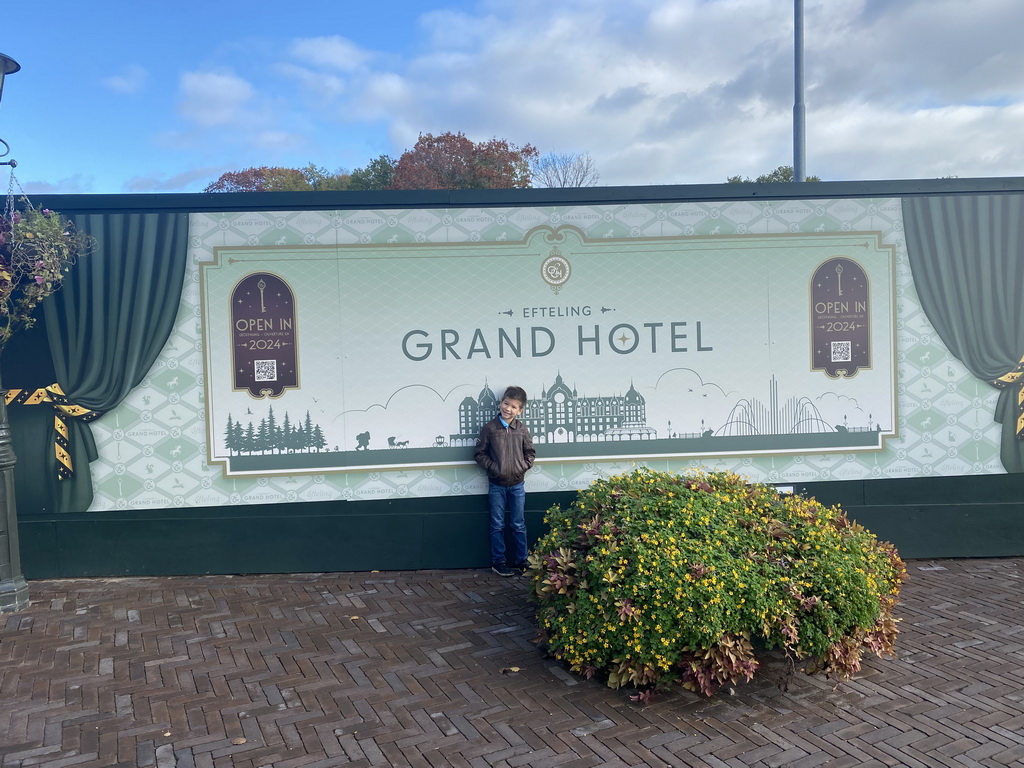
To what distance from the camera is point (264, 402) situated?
615cm

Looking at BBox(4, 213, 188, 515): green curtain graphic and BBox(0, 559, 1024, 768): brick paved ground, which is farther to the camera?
BBox(4, 213, 188, 515): green curtain graphic

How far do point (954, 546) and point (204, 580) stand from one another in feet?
20.6

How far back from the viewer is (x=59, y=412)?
19.8 ft

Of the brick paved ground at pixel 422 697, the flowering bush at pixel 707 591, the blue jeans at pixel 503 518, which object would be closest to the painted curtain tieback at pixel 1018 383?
the brick paved ground at pixel 422 697

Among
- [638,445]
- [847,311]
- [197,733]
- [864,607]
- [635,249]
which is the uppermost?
[635,249]

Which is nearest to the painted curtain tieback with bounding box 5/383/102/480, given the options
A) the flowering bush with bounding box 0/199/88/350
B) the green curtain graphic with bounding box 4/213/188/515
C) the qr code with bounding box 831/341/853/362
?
the green curtain graphic with bounding box 4/213/188/515

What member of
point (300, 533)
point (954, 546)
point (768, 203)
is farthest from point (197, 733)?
point (954, 546)

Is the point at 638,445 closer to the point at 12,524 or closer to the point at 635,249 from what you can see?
the point at 635,249

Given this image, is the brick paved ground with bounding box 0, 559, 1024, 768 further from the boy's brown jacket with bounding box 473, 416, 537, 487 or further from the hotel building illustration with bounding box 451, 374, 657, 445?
the hotel building illustration with bounding box 451, 374, 657, 445

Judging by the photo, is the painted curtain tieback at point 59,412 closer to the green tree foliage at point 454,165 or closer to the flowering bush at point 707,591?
the flowering bush at point 707,591

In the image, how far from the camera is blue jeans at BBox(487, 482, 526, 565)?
610 centimetres

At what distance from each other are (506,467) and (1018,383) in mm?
4417

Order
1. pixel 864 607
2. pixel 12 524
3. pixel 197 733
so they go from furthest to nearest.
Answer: pixel 12 524, pixel 864 607, pixel 197 733

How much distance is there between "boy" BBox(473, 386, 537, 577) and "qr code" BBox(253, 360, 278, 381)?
1762 mm
